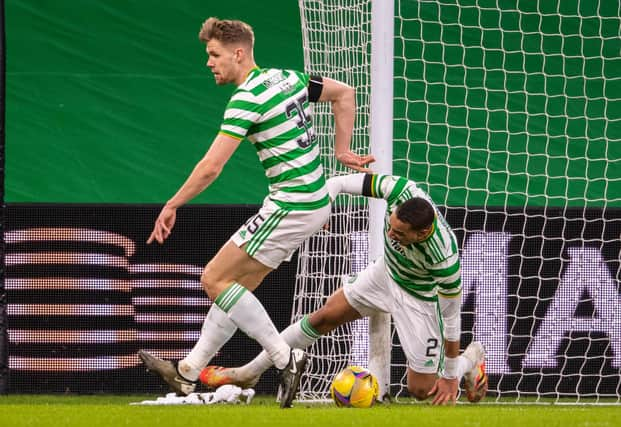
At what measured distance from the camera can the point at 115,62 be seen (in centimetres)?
1061

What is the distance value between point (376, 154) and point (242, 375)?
151 cm

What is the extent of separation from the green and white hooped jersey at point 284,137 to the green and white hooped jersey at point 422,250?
0.48 m

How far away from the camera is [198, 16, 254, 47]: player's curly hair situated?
5.90 meters

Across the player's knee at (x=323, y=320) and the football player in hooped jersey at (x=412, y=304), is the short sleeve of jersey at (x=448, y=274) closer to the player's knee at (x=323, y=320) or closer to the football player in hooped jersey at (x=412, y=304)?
the football player in hooped jersey at (x=412, y=304)

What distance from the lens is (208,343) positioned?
592cm

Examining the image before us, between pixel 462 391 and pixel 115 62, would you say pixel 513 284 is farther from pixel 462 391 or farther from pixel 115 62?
pixel 115 62

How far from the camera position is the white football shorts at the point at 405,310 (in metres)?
6.76

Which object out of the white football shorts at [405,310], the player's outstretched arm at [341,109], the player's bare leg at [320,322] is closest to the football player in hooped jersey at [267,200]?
the player's outstretched arm at [341,109]

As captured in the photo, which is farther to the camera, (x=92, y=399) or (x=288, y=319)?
(x=288, y=319)

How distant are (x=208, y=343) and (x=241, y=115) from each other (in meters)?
1.12

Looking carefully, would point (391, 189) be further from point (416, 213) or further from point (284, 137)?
point (284, 137)

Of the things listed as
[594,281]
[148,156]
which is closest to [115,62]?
[148,156]

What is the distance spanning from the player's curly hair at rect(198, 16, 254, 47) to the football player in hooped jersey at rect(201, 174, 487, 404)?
890mm

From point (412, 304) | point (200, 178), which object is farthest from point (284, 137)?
point (412, 304)
